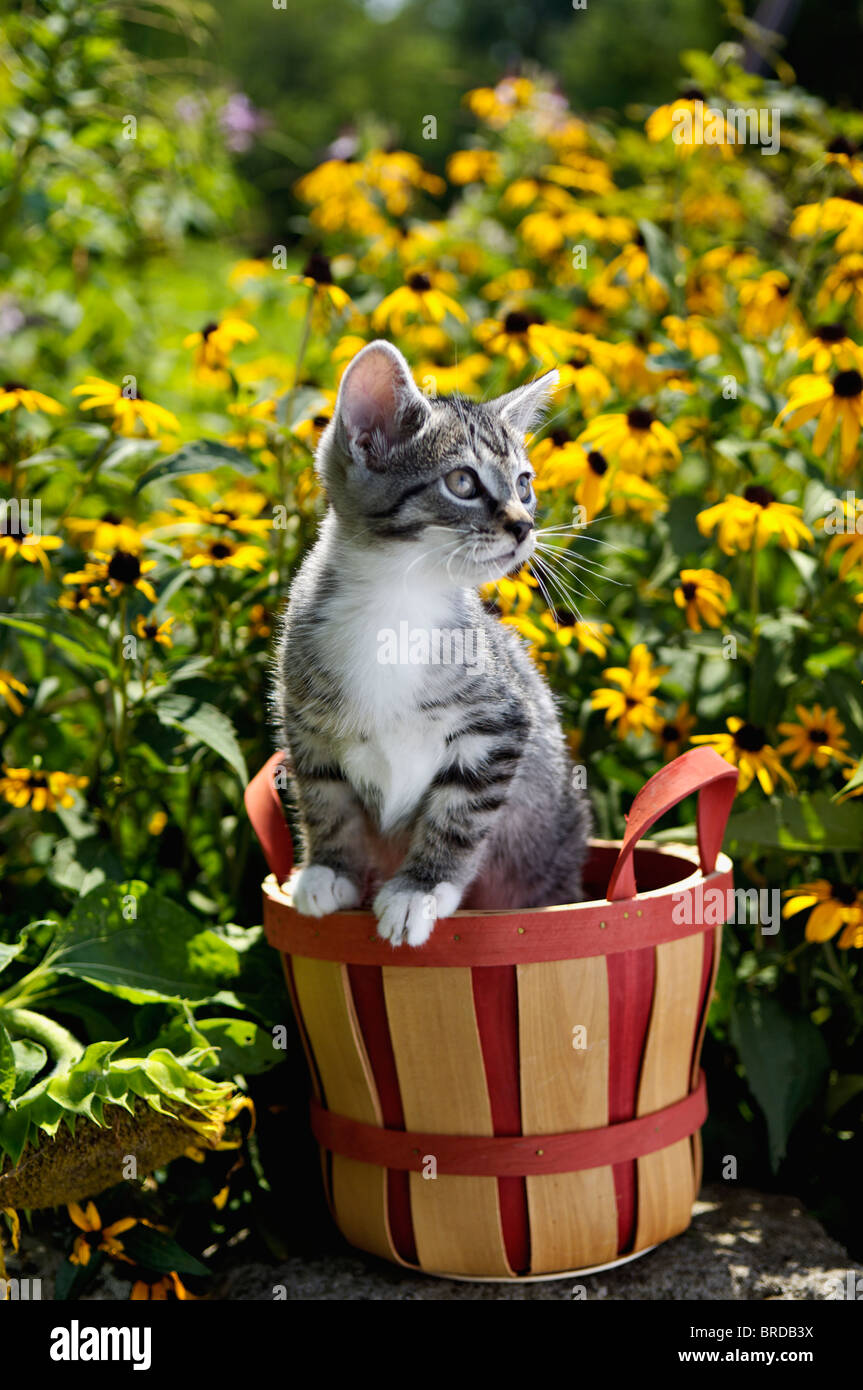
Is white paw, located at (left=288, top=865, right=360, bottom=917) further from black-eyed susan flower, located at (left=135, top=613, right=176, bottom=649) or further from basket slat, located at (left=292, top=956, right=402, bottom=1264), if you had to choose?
black-eyed susan flower, located at (left=135, top=613, right=176, bottom=649)

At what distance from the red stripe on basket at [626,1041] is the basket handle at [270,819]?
573 mm

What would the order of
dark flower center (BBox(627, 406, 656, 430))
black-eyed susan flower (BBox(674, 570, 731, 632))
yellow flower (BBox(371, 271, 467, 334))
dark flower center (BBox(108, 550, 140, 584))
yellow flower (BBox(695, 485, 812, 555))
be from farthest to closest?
yellow flower (BBox(371, 271, 467, 334)), dark flower center (BBox(627, 406, 656, 430)), black-eyed susan flower (BBox(674, 570, 731, 632)), yellow flower (BBox(695, 485, 812, 555)), dark flower center (BBox(108, 550, 140, 584))

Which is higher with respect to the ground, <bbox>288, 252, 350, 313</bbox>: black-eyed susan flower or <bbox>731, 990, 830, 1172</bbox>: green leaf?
<bbox>288, 252, 350, 313</bbox>: black-eyed susan flower

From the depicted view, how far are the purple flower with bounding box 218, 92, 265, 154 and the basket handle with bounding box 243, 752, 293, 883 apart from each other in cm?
311

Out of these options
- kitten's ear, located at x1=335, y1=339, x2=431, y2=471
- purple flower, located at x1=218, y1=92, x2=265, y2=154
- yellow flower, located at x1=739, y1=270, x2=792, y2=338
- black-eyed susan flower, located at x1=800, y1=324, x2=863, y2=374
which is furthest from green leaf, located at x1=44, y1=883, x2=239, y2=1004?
purple flower, located at x1=218, y1=92, x2=265, y2=154

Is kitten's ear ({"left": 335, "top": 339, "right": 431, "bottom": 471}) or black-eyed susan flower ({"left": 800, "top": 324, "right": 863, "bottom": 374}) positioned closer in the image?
kitten's ear ({"left": 335, "top": 339, "right": 431, "bottom": 471})

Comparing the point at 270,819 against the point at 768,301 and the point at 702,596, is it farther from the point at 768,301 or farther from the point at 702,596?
the point at 768,301

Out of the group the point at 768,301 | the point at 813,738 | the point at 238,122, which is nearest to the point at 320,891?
the point at 813,738

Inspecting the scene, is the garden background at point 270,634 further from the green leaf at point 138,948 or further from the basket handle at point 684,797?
the basket handle at point 684,797

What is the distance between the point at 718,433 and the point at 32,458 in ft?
4.32

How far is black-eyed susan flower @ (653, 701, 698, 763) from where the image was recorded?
7.78 feet

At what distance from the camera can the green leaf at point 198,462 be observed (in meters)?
2.21

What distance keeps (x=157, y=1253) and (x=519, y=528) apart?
116 cm

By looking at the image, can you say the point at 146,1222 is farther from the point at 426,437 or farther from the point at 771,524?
the point at 771,524
